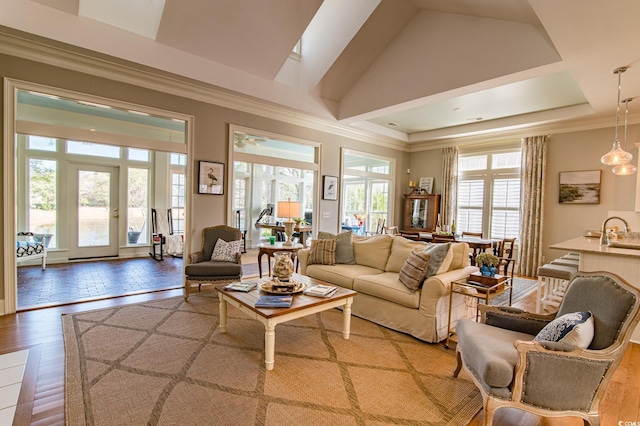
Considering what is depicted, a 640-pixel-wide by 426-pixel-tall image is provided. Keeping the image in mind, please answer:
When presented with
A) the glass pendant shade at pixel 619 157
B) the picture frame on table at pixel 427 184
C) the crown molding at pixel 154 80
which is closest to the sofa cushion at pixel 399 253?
the glass pendant shade at pixel 619 157

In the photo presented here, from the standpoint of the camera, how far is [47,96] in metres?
3.59

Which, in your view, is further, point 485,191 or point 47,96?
point 485,191

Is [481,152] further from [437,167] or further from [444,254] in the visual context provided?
[444,254]

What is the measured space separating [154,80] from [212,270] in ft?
8.79

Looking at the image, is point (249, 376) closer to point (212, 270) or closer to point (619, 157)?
point (212, 270)

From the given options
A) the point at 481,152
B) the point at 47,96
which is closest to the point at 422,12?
the point at 481,152

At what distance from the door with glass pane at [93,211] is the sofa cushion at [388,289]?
237 inches

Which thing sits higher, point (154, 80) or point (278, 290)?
point (154, 80)

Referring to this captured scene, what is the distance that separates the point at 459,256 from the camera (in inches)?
137

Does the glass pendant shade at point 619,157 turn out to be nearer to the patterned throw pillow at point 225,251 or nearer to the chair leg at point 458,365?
the chair leg at point 458,365

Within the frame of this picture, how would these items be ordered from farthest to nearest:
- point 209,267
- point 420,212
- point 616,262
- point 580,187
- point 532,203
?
point 420,212 < point 532,203 < point 580,187 < point 209,267 < point 616,262

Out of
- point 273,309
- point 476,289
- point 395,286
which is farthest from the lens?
point 395,286

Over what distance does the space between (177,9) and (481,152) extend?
649 cm

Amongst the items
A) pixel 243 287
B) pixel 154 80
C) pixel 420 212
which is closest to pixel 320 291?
pixel 243 287
